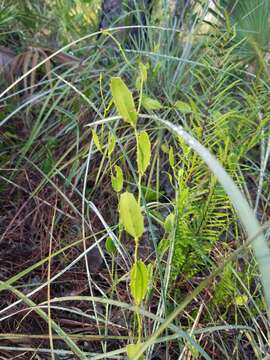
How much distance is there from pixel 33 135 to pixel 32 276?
33 centimetres

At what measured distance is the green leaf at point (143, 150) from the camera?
2.06ft

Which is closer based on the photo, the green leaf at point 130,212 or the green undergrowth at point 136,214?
the green leaf at point 130,212

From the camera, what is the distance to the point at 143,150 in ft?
2.08

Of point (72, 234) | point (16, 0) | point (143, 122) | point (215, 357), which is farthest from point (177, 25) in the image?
point (215, 357)

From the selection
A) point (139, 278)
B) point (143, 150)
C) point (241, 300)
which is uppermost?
point (143, 150)

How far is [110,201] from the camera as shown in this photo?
3.90 ft

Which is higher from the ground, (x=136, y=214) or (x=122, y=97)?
(x=122, y=97)

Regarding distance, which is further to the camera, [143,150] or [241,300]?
[241,300]

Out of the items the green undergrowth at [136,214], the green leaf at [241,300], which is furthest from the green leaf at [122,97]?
the green leaf at [241,300]

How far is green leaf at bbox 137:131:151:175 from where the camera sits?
2.06 feet

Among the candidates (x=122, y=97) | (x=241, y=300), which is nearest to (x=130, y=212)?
(x=122, y=97)

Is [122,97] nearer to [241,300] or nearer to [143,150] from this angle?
[143,150]

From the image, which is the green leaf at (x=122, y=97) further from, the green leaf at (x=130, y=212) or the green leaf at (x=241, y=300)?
the green leaf at (x=241, y=300)

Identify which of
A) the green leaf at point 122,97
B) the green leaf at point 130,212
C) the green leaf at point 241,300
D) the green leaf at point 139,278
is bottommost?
the green leaf at point 241,300
